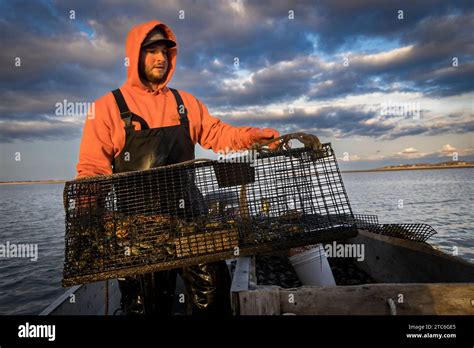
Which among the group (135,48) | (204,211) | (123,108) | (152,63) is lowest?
(204,211)

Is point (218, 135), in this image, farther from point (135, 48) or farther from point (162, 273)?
point (162, 273)

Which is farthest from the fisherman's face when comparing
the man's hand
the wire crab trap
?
the wire crab trap

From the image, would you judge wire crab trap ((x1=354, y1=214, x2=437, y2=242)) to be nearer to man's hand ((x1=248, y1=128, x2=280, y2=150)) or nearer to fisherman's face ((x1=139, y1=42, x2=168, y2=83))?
man's hand ((x1=248, y1=128, x2=280, y2=150))

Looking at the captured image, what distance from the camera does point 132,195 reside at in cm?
274

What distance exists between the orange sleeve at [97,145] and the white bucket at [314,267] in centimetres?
371

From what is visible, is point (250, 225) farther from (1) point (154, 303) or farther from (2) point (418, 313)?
(2) point (418, 313)

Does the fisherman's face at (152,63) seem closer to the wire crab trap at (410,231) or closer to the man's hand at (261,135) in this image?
the man's hand at (261,135)

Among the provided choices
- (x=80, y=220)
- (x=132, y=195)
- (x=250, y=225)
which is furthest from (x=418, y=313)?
(x=80, y=220)

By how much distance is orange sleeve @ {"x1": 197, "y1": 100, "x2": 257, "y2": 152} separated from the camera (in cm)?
336

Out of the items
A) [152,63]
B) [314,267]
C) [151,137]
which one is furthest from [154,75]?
[314,267]

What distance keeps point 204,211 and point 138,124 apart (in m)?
1.19

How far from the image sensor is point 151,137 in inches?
122

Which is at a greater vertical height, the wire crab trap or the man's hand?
the man's hand

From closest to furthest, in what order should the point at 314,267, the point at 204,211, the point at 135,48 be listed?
the point at 204,211 → the point at 135,48 → the point at 314,267
